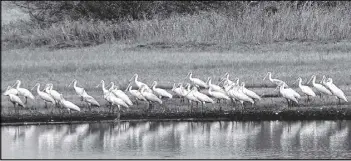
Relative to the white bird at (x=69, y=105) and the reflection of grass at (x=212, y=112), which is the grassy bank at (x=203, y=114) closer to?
the reflection of grass at (x=212, y=112)

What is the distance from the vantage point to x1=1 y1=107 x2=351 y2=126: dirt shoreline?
2341 cm

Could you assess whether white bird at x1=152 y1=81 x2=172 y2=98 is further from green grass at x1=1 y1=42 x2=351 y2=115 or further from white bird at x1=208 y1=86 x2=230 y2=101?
green grass at x1=1 y1=42 x2=351 y2=115

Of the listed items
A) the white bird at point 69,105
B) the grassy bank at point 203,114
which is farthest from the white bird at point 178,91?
Result: the white bird at point 69,105

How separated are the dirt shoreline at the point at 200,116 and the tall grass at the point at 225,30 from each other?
1175cm

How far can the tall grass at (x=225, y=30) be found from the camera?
35562 mm

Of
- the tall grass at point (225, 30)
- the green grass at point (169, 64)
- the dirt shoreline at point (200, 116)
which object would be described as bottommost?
the dirt shoreline at point (200, 116)

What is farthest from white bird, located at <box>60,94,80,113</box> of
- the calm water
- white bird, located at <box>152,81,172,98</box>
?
white bird, located at <box>152,81,172,98</box>

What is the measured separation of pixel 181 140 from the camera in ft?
70.5

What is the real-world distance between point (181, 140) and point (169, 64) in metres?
10.5

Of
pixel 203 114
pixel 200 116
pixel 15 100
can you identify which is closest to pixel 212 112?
pixel 203 114

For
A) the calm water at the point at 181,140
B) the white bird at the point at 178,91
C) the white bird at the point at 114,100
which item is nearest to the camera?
the calm water at the point at 181,140

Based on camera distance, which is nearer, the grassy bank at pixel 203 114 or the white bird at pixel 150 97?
the grassy bank at pixel 203 114

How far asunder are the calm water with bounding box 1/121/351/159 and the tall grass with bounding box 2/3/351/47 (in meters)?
12.7

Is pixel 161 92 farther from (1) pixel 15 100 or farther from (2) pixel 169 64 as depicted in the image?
(2) pixel 169 64
